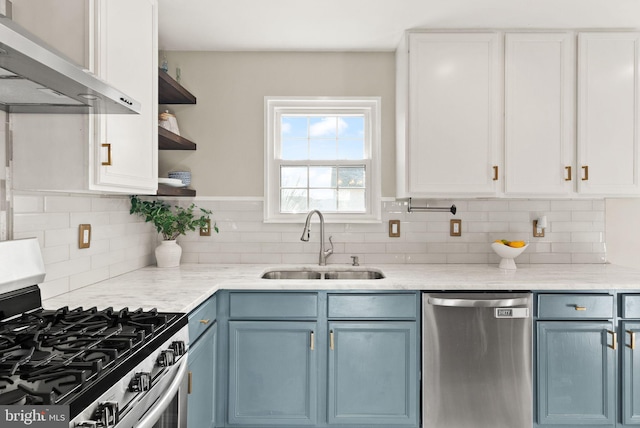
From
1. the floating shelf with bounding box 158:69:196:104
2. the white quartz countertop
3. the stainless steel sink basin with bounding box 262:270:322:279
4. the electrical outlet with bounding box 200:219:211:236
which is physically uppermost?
the floating shelf with bounding box 158:69:196:104

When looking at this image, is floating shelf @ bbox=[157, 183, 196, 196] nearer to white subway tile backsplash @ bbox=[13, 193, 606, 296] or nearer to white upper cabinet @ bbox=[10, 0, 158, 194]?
white subway tile backsplash @ bbox=[13, 193, 606, 296]

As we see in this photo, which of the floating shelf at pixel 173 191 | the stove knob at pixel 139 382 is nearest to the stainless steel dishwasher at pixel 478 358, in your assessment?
the stove knob at pixel 139 382

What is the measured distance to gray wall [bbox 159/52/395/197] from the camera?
2953mm

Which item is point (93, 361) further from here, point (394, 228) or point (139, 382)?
point (394, 228)

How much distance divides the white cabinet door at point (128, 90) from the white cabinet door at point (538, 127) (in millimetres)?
2080

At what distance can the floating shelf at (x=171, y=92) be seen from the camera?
95.2 inches

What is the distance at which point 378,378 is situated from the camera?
7.40 feet

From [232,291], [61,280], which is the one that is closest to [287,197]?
[232,291]

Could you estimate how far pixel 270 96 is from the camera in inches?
116

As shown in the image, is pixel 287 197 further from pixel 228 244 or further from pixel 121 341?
pixel 121 341

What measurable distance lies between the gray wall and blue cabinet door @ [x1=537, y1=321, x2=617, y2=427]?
4.40 ft

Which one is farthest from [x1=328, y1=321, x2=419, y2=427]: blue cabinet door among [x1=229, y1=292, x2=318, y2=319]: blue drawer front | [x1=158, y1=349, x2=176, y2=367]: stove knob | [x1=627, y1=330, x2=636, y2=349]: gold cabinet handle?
[x1=627, y1=330, x2=636, y2=349]: gold cabinet handle

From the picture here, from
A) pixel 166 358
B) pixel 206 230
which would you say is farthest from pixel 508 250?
pixel 166 358

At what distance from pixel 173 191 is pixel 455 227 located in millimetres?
1920
